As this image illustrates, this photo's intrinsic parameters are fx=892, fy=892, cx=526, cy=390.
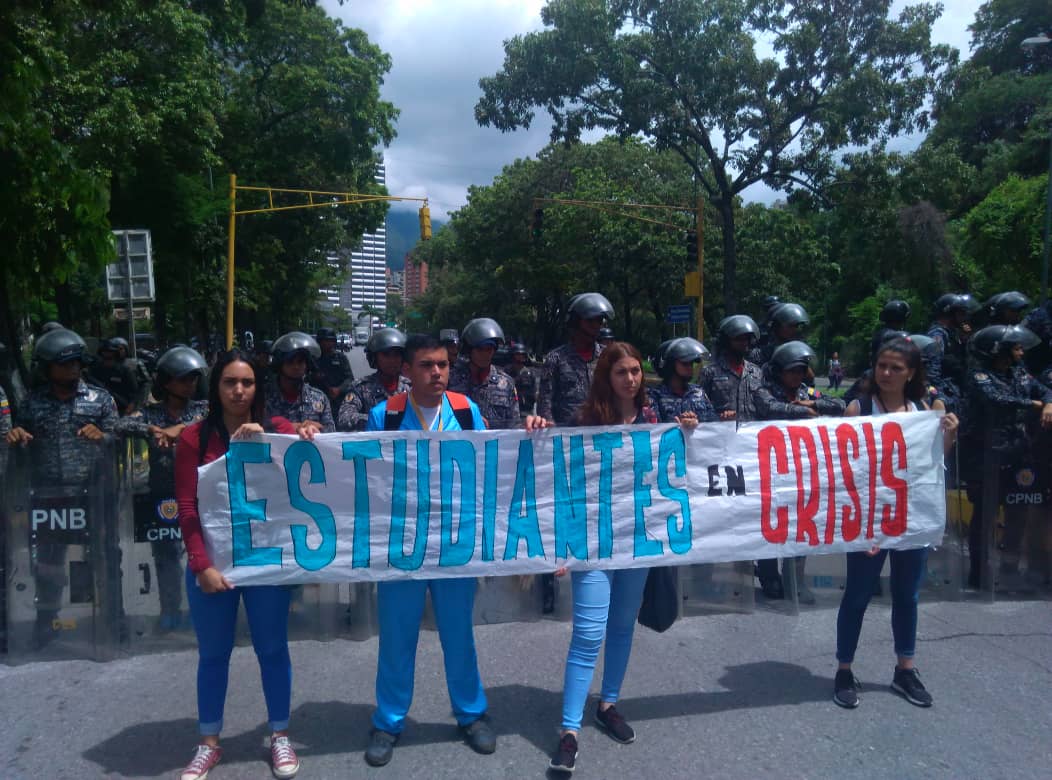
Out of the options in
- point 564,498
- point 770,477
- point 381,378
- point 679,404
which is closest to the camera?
point 564,498

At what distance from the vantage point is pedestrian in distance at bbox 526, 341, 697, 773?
379cm

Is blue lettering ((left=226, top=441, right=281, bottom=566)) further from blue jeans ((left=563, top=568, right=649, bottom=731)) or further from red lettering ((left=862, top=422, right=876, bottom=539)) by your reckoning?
red lettering ((left=862, top=422, right=876, bottom=539))

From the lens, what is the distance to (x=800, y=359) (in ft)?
18.6

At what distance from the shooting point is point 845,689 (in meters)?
4.39

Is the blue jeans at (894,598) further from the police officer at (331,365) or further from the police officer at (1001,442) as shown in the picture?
the police officer at (331,365)

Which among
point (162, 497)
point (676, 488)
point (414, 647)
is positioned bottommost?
point (414, 647)

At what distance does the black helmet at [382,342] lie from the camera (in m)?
6.33

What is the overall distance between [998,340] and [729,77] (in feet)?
50.7

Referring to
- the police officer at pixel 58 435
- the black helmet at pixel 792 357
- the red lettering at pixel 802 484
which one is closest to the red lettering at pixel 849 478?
the red lettering at pixel 802 484

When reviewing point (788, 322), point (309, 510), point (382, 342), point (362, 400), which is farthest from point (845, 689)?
point (382, 342)

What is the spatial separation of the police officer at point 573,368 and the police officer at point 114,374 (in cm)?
598

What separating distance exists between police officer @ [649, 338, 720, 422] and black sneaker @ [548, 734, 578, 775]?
2160 millimetres

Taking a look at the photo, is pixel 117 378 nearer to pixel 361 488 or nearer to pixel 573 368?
pixel 573 368

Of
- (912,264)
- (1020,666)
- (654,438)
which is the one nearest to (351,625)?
(654,438)
